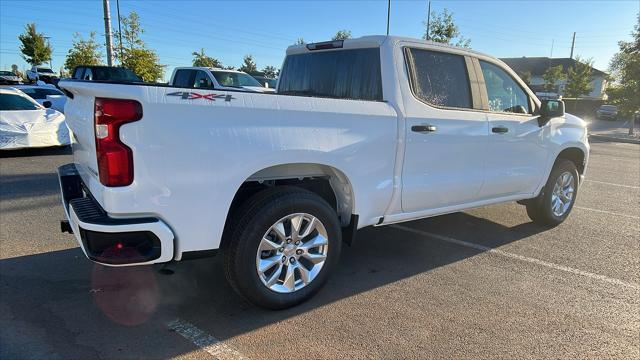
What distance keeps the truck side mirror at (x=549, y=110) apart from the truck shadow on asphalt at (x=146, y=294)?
171cm

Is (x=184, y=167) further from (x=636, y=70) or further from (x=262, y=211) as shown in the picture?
(x=636, y=70)

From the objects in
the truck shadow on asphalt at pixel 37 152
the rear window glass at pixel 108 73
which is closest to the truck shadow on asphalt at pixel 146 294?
the truck shadow on asphalt at pixel 37 152

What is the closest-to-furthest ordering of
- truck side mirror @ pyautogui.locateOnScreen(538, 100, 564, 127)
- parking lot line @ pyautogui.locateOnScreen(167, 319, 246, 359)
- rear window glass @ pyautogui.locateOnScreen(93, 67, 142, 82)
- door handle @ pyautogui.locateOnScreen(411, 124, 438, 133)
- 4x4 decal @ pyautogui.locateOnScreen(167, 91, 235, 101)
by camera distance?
4x4 decal @ pyautogui.locateOnScreen(167, 91, 235, 101)
parking lot line @ pyautogui.locateOnScreen(167, 319, 246, 359)
door handle @ pyautogui.locateOnScreen(411, 124, 438, 133)
truck side mirror @ pyautogui.locateOnScreen(538, 100, 564, 127)
rear window glass @ pyautogui.locateOnScreen(93, 67, 142, 82)

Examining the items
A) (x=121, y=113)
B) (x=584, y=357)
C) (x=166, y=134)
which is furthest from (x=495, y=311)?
(x=121, y=113)

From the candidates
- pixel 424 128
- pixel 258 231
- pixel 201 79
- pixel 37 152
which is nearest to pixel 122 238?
pixel 258 231

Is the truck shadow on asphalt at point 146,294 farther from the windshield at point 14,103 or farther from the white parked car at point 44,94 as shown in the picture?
the white parked car at point 44,94

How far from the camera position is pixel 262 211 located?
301 cm

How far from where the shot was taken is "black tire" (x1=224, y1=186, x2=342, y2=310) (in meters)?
2.98

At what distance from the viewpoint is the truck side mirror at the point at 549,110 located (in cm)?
493

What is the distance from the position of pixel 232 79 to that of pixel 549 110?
36.6 feet

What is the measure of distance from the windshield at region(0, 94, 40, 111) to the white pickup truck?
7772 millimetres

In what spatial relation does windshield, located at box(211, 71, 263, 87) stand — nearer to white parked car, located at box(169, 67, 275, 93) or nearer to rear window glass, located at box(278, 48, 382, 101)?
white parked car, located at box(169, 67, 275, 93)

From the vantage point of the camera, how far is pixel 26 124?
9.58 m

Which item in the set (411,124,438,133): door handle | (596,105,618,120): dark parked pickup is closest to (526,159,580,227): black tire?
(411,124,438,133): door handle
